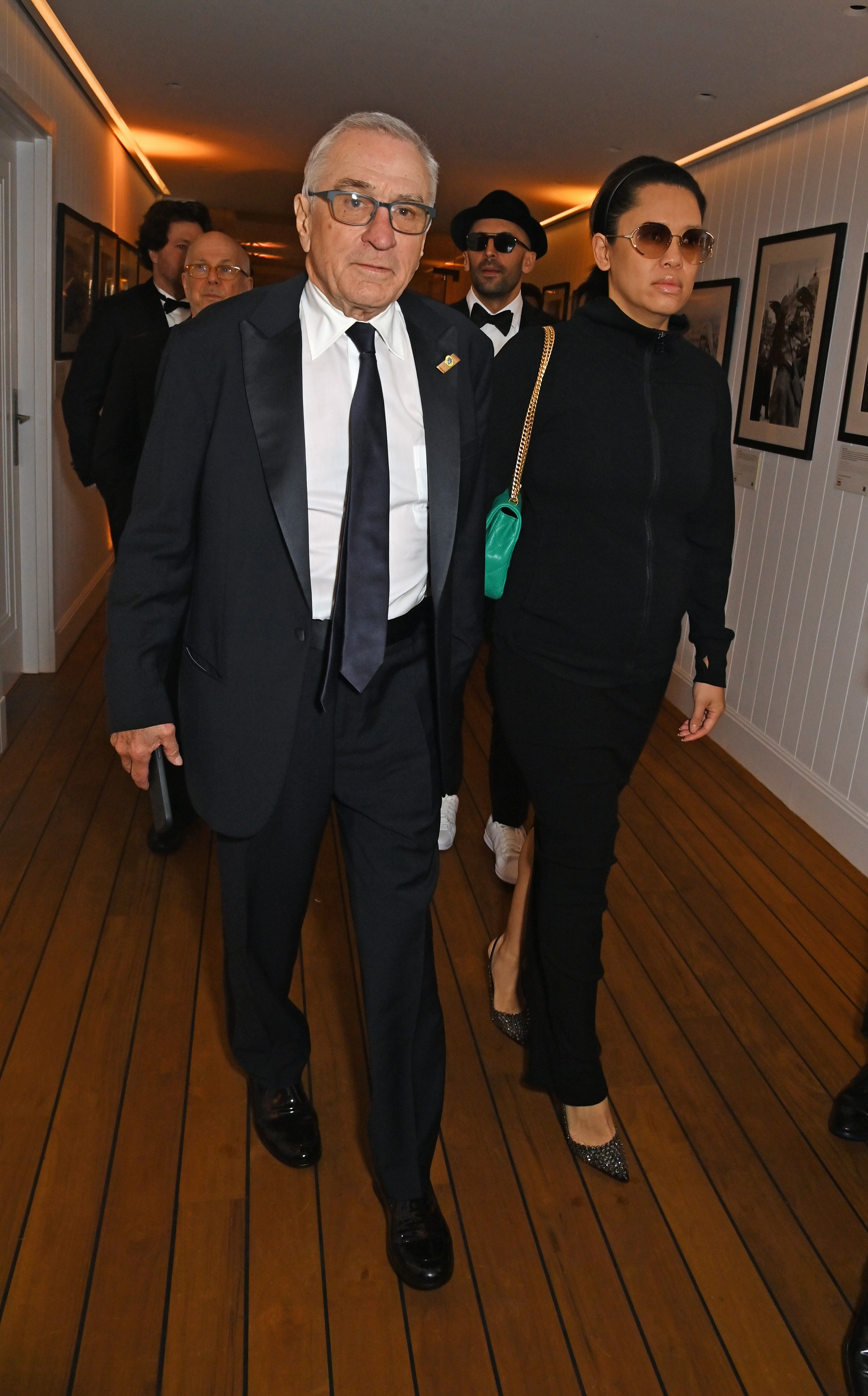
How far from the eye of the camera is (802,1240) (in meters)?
2.13

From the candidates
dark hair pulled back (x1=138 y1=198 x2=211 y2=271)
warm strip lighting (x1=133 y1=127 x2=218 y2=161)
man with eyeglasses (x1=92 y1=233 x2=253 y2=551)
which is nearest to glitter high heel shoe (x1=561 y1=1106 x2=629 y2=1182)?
man with eyeglasses (x1=92 y1=233 x2=253 y2=551)

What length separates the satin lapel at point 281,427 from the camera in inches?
65.0

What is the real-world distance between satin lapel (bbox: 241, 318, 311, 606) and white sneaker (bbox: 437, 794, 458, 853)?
79.6 inches

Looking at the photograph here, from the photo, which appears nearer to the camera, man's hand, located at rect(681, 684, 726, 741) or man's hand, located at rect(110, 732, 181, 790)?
man's hand, located at rect(110, 732, 181, 790)

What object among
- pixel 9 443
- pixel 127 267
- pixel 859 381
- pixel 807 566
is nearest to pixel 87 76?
pixel 9 443

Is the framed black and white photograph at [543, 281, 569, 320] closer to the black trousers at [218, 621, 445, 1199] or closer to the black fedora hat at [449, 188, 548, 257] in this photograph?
the black fedora hat at [449, 188, 548, 257]

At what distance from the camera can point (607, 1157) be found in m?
2.27

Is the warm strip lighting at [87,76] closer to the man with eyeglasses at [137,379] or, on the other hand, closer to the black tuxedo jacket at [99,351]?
the black tuxedo jacket at [99,351]

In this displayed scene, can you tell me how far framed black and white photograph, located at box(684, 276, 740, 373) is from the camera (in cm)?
540

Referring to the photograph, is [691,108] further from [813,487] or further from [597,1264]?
[597,1264]

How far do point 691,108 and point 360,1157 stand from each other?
183 inches

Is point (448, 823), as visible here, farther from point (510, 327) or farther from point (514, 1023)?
point (510, 327)

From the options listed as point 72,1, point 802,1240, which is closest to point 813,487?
point 802,1240

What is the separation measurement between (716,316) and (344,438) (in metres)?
4.42
